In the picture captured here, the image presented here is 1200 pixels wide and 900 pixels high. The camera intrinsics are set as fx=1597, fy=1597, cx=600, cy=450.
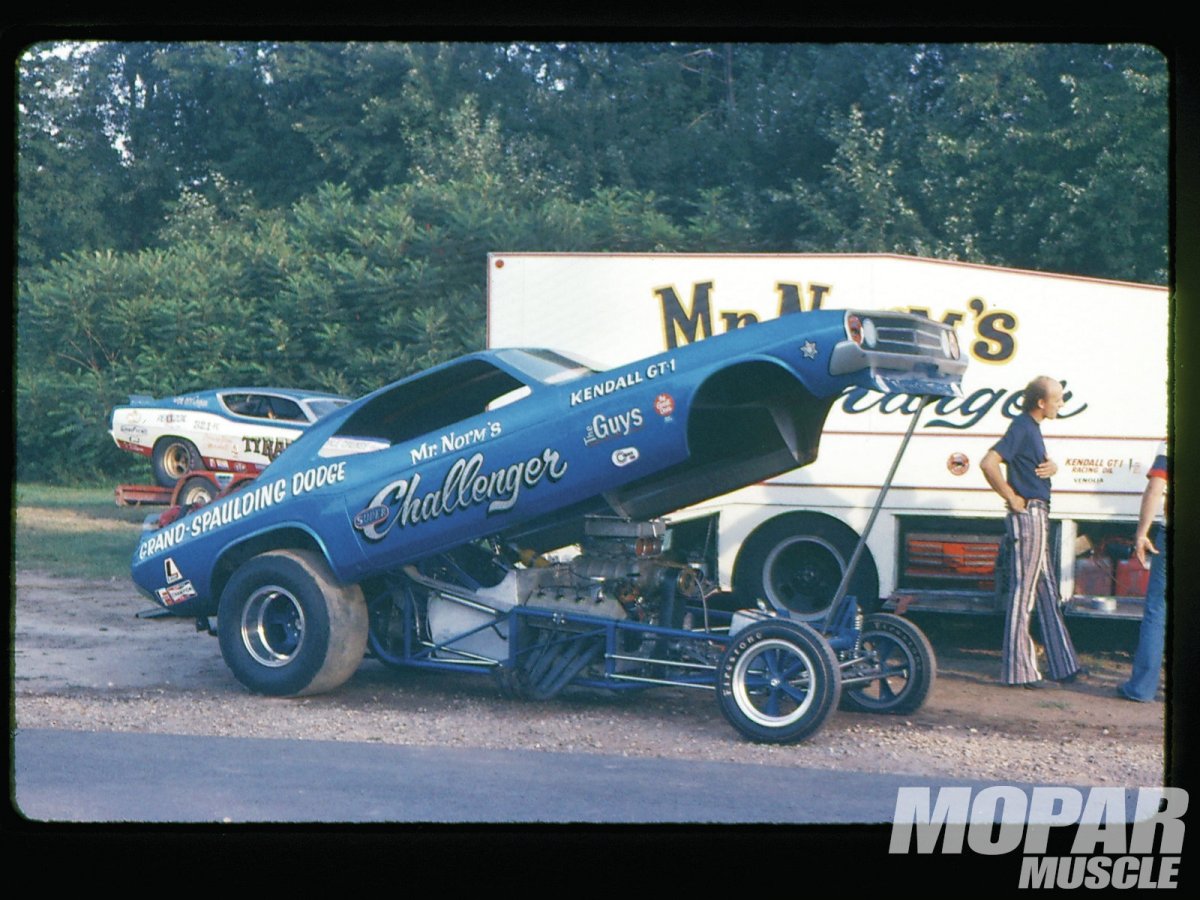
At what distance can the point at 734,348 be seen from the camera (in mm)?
6012

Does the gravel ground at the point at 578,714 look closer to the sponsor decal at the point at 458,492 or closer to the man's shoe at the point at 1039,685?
the man's shoe at the point at 1039,685

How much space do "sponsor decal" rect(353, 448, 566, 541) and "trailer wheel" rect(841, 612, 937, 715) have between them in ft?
4.71

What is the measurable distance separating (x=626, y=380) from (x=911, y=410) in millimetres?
1302

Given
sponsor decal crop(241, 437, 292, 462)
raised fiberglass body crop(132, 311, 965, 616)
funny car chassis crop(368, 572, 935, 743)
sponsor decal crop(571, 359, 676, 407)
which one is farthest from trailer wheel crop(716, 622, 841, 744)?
sponsor decal crop(241, 437, 292, 462)

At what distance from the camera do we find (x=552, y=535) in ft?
21.4

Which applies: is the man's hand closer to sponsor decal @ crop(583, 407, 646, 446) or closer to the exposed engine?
the exposed engine

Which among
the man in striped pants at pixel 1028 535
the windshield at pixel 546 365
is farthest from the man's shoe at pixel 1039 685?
the windshield at pixel 546 365

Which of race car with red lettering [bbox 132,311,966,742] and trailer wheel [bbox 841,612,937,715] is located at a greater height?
race car with red lettering [bbox 132,311,966,742]

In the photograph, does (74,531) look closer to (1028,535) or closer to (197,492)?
(197,492)

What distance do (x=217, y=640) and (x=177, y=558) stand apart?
392 millimetres

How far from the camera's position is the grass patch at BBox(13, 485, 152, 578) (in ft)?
19.4

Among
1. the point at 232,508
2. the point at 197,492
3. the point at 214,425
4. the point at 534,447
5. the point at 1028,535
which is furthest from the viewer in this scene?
the point at 197,492

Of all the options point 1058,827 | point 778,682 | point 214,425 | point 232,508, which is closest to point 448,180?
point 214,425

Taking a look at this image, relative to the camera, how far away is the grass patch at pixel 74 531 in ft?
19.4
